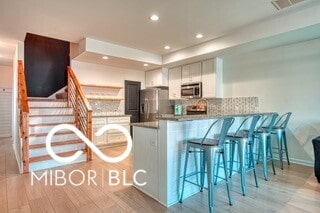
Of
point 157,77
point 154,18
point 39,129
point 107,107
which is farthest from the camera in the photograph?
point 157,77

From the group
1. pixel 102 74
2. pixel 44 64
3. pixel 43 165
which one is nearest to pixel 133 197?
pixel 43 165

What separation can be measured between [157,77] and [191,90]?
1.44 meters

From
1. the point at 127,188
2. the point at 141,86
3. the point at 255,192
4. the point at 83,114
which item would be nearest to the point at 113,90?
the point at 141,86

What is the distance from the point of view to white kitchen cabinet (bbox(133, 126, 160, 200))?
2527mm

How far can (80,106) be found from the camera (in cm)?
471

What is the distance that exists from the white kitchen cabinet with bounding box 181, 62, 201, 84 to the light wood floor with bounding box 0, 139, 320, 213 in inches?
115

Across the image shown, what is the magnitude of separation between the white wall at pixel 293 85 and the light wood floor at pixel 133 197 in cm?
96

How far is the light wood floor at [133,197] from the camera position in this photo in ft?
7.50

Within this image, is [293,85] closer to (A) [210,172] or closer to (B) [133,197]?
(A) [210,172]

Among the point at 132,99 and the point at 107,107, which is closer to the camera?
the point at 107,107

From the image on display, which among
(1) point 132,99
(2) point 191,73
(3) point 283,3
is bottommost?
(1) point 132,99

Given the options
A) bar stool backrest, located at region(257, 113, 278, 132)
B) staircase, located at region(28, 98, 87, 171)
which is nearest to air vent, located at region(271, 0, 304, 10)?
bar stool backrest, located at region(257, 113, 278, 132)

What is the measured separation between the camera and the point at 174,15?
10.8 ft

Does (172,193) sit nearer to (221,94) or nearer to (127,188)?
(127,188)
